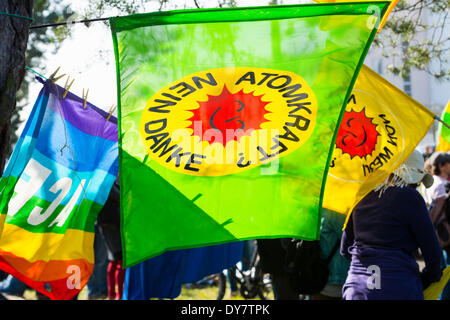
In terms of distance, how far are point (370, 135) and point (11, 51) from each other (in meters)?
2.40

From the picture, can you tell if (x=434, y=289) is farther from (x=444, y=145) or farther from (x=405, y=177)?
(x=444, y=145)

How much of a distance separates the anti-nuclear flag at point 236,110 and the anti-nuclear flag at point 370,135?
0.76 meters

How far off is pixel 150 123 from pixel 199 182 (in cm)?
41

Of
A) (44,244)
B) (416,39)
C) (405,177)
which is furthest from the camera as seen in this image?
(416,39)

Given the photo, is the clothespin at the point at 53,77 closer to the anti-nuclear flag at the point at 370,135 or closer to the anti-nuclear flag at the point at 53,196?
the anti-nuclear flag at the point at 53,196

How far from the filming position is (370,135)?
A: 13.1ft

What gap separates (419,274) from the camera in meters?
3.90

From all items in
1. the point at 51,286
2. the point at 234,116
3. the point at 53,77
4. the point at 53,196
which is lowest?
the point at 51,286

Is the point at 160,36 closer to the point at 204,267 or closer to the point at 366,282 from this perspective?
the point at 366,282

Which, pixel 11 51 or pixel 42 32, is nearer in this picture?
pixel 11 51

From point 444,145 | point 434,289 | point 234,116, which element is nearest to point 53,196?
point 234,116

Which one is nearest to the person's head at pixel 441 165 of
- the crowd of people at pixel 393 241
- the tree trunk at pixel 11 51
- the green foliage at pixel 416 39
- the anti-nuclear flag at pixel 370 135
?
the green foliage at pixel 416 39

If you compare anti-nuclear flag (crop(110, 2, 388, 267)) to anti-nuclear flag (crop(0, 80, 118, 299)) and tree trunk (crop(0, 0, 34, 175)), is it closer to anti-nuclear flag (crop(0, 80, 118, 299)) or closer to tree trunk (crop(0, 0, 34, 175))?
tree trunk (crop(0, 0, 34, 175))

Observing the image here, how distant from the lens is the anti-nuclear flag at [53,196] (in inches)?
158
